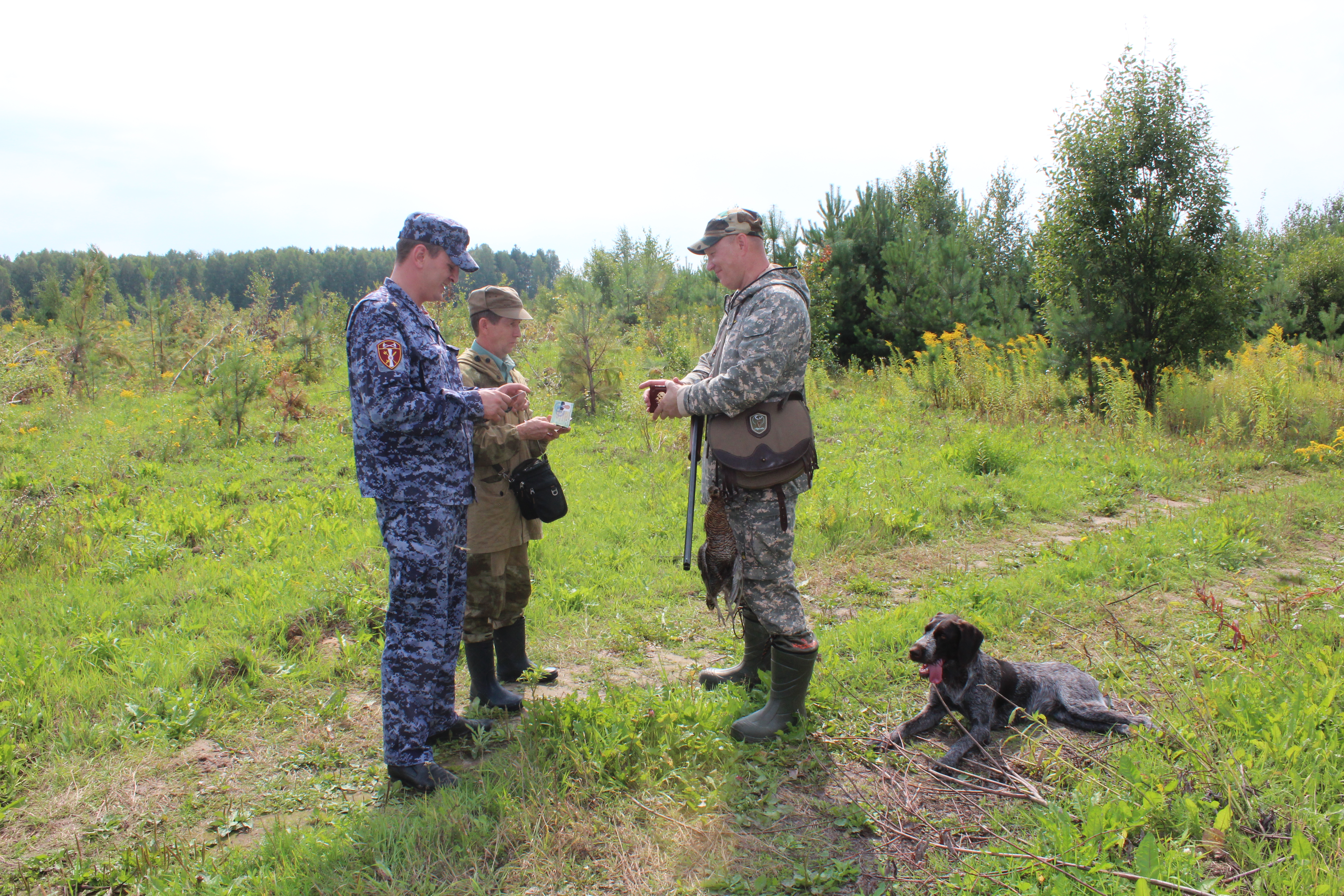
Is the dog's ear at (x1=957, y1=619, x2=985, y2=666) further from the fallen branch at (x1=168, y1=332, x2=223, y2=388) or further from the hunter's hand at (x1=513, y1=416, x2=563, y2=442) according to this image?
the fallen branch at (x1=168, y1=332, x2=223, y2=388)

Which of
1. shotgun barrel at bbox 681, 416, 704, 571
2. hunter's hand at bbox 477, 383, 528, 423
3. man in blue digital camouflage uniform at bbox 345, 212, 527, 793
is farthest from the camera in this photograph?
shotgun barrel at bbox 681, 416, 704, 571

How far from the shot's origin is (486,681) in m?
3.70

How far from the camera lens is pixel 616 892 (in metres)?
2.36

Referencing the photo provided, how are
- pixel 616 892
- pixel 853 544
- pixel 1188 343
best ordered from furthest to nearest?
pixel 1188 343, pixel 853 544, pixel 616 892

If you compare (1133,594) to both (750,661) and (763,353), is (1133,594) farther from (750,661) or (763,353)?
(763,353)

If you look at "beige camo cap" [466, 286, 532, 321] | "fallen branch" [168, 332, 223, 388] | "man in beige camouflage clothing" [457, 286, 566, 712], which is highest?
"fallen branch" [168, 332, 223, 388]

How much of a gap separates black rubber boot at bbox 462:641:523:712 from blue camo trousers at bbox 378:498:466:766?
0.62 meters

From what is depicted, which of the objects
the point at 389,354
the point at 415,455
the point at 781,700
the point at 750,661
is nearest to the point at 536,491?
the point at 415,455

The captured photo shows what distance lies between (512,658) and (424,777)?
1173 mm

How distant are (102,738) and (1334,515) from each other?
8.91 meters

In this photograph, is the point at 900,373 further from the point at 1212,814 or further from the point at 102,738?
the point at 102,738

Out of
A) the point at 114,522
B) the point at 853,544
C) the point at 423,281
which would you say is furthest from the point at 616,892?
the point at 114,522

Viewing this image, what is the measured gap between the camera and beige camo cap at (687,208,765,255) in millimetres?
3281

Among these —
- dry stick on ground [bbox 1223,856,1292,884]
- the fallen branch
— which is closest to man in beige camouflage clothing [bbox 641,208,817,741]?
dry stick on ground [bbox 1223,856,1292,884]
